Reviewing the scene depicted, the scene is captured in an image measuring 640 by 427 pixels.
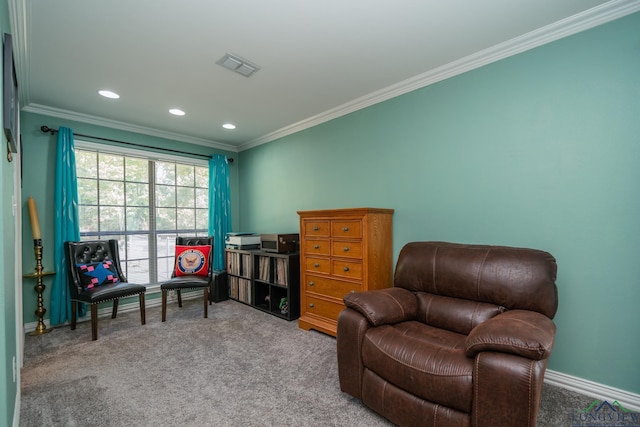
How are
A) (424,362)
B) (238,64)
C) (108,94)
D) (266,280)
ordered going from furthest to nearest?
(266,280)
(108,94)
(238,64)
(424,362)

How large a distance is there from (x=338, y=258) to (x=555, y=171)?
1823 millimetres

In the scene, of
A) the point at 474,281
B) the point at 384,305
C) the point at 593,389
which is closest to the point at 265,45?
the point at 384,305

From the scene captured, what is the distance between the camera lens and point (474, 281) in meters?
1.97

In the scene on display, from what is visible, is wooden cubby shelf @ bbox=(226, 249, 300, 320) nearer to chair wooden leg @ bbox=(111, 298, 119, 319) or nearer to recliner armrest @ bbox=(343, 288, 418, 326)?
chair wooden leg @ bbox=(111, 298, 119, 319)

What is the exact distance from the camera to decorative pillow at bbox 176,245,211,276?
12.3 ft

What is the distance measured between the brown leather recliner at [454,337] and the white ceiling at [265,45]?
60.4 inches

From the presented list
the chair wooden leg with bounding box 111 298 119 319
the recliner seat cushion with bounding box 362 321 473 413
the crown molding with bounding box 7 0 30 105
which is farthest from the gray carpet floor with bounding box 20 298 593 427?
the crown molding with bounding box 7 0 30 105

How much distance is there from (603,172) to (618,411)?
146 centimetres

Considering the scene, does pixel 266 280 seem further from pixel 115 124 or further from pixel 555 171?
pixel 555 171

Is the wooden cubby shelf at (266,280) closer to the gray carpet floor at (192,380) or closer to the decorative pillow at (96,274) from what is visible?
the gray carpet floor at (192,380)

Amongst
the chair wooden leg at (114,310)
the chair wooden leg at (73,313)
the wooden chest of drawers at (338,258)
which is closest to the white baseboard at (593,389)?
the wooden chest of drawers at (338,258)

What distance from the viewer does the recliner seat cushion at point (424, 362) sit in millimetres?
1387

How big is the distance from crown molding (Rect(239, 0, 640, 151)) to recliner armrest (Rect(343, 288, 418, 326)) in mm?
1896

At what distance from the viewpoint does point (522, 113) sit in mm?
2162
